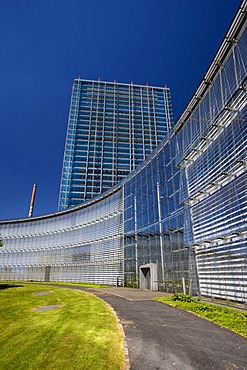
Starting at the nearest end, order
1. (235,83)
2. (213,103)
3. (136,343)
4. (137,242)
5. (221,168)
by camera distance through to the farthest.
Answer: (136,343) < (235,83) < (221,168) < (213,103) < (137,242)

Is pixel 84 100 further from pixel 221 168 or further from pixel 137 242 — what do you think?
pixel 221 168

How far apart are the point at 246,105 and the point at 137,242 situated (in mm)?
20122

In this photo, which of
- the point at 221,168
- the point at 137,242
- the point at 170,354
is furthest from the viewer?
the point at 137,242

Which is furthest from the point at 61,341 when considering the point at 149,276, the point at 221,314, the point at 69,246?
the point at 69,246

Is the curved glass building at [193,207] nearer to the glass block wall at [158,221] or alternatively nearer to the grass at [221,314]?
the glass block wall at [158,221]

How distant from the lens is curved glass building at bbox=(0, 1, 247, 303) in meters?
13.4

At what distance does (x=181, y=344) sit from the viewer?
23.4ft

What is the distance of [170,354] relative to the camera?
6.36 meters

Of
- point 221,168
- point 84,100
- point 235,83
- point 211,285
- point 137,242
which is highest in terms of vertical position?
point 84,100

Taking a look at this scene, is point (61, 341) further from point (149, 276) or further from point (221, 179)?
point (149, 276)

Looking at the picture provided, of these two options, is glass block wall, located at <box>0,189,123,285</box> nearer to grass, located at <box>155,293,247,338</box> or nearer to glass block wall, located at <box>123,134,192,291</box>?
glass block wall, located at <box>123,134,192,291</box>

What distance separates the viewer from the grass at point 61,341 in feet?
18.9

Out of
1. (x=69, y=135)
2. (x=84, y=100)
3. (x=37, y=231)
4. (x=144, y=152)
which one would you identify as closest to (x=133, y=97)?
(x=84, y=100)

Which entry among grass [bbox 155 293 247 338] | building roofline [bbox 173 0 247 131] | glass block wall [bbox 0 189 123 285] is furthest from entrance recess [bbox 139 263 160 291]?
building roofline [bbox 173 0 247 131]
